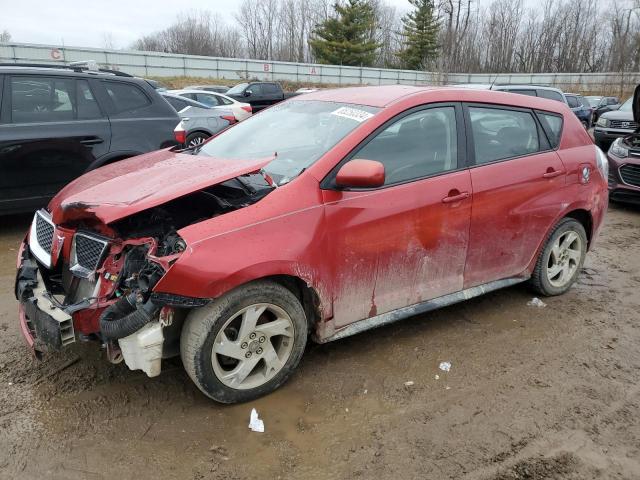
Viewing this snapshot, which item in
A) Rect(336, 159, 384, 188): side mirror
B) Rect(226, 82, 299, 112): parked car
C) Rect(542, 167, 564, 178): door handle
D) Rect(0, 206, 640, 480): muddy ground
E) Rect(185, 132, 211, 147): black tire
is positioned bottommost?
Rect(0, 206, 640, 480): muddy ground

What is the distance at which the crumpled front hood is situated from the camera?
106 inches

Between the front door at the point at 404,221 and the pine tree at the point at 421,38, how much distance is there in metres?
A: 55.3

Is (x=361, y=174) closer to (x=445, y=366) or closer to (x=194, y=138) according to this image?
(x=445, y=366)

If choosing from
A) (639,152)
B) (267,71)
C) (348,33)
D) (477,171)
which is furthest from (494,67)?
(477,171)

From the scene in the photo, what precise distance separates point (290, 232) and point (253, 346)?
0.67 meters

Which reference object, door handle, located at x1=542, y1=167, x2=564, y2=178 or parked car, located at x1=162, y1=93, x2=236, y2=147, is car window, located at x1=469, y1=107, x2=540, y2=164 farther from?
parked car, located at x1=162, y1=93, x2=236, y2=147

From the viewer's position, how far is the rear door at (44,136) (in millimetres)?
5340

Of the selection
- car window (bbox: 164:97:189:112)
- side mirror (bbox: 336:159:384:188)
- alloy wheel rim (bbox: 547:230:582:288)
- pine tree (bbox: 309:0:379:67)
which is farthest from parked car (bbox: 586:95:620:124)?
pine tree (bbox: 309:0:379:67)

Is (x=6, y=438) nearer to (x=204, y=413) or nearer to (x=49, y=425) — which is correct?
(x=49, y=425)

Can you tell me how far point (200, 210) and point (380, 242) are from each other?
1086mm

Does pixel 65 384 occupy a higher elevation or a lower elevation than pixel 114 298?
lower

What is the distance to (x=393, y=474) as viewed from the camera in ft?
7.84

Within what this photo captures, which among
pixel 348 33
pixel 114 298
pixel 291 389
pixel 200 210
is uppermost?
pixel 348 33

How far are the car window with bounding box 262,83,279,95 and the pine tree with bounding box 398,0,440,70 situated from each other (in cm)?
3723
